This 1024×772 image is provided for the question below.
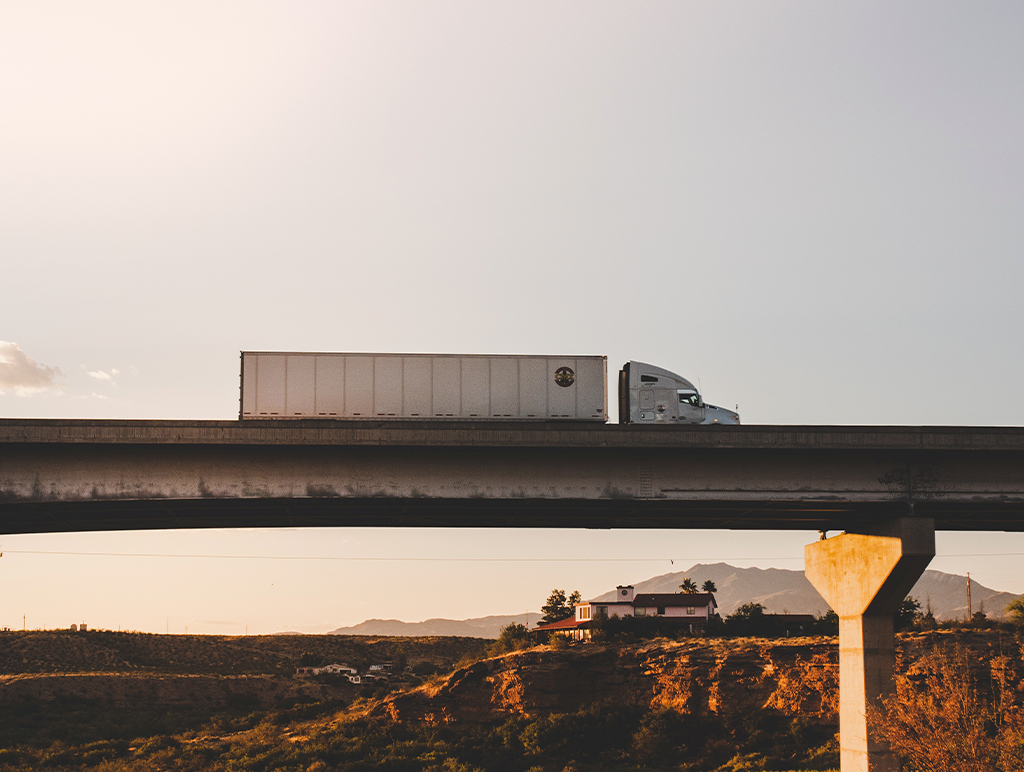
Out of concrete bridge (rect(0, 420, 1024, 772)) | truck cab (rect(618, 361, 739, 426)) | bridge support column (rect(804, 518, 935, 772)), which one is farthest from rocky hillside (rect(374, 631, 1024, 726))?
truck cab (rect(618, 361, 739, 426))

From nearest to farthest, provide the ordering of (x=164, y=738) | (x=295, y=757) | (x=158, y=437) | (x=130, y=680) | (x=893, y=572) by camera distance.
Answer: (x=158, y=437) < (x=893, y=572) < (x=295, y=757) < (x=164, y=738) < (x=130, y=680)

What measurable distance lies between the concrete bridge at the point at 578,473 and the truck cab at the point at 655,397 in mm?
5124

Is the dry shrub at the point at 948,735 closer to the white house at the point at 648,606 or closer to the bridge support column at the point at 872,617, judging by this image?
the bridge support column at the point at 872,617

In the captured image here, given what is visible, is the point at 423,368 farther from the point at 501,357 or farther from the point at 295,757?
the point at 295,757

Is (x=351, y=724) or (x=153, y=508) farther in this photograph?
(x=351, y=724)

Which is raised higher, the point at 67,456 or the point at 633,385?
the point at 633,385

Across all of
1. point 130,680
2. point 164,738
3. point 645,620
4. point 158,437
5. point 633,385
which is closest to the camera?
point 158,437

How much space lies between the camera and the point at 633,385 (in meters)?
38.0

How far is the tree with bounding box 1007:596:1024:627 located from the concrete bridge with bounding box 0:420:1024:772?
32.2 m

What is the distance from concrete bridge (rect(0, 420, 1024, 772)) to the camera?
30484 mm

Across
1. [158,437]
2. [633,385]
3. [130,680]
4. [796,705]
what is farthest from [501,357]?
[130,680]

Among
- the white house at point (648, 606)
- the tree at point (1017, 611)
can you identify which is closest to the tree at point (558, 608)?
the white house at point (648, 606)

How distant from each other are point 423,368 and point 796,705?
125ft

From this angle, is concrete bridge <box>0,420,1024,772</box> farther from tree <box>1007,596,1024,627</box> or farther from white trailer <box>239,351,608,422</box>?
tree <box>1007,596,1024,627</box>
